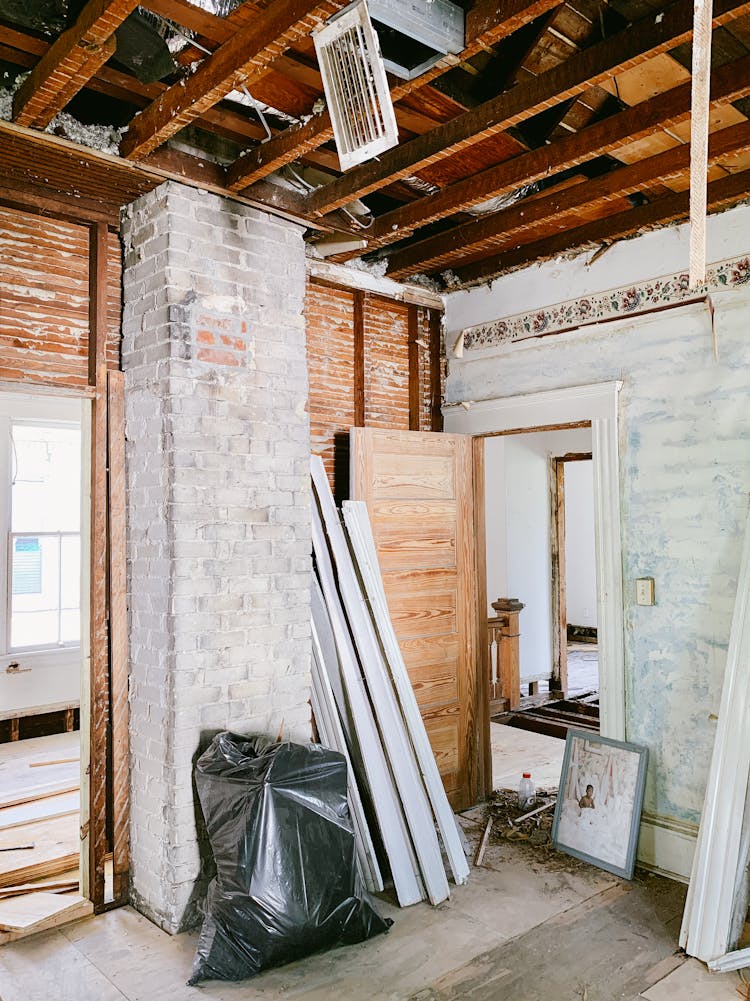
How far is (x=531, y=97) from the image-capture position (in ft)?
7.20

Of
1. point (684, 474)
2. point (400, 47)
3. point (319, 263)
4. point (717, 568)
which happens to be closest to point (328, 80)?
point (400, 47)

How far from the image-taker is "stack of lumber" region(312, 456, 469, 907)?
295 cm

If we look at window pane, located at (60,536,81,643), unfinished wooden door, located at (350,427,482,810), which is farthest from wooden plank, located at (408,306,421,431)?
window pane, located at (60,536,81,643)

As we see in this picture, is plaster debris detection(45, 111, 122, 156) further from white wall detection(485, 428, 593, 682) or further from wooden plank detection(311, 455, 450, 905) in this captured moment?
white wall detection(485, 428, 593, 682)

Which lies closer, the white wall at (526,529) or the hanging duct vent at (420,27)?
the hanging duct vent at (420,27)

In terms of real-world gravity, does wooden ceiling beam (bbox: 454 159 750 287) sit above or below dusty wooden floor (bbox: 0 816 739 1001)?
above

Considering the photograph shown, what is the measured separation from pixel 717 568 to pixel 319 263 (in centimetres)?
225

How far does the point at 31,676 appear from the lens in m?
5.56

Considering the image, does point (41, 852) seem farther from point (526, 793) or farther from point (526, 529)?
point (526, 529)

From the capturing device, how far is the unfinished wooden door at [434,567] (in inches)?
142

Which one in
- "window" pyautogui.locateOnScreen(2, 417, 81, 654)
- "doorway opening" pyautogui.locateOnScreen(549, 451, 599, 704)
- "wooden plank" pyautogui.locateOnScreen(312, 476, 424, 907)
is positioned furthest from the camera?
"doorway opening" pyautogui.locateOnScreen(549, 451, 599, 704)

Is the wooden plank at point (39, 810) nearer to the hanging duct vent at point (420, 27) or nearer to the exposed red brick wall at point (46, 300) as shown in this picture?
the exposed red brick wall at point (46, 300)

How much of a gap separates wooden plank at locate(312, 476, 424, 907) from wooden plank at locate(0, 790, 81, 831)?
1.85 meters

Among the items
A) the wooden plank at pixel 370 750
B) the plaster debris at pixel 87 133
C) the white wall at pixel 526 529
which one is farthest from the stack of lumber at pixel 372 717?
the white wall at pixel 526 529
